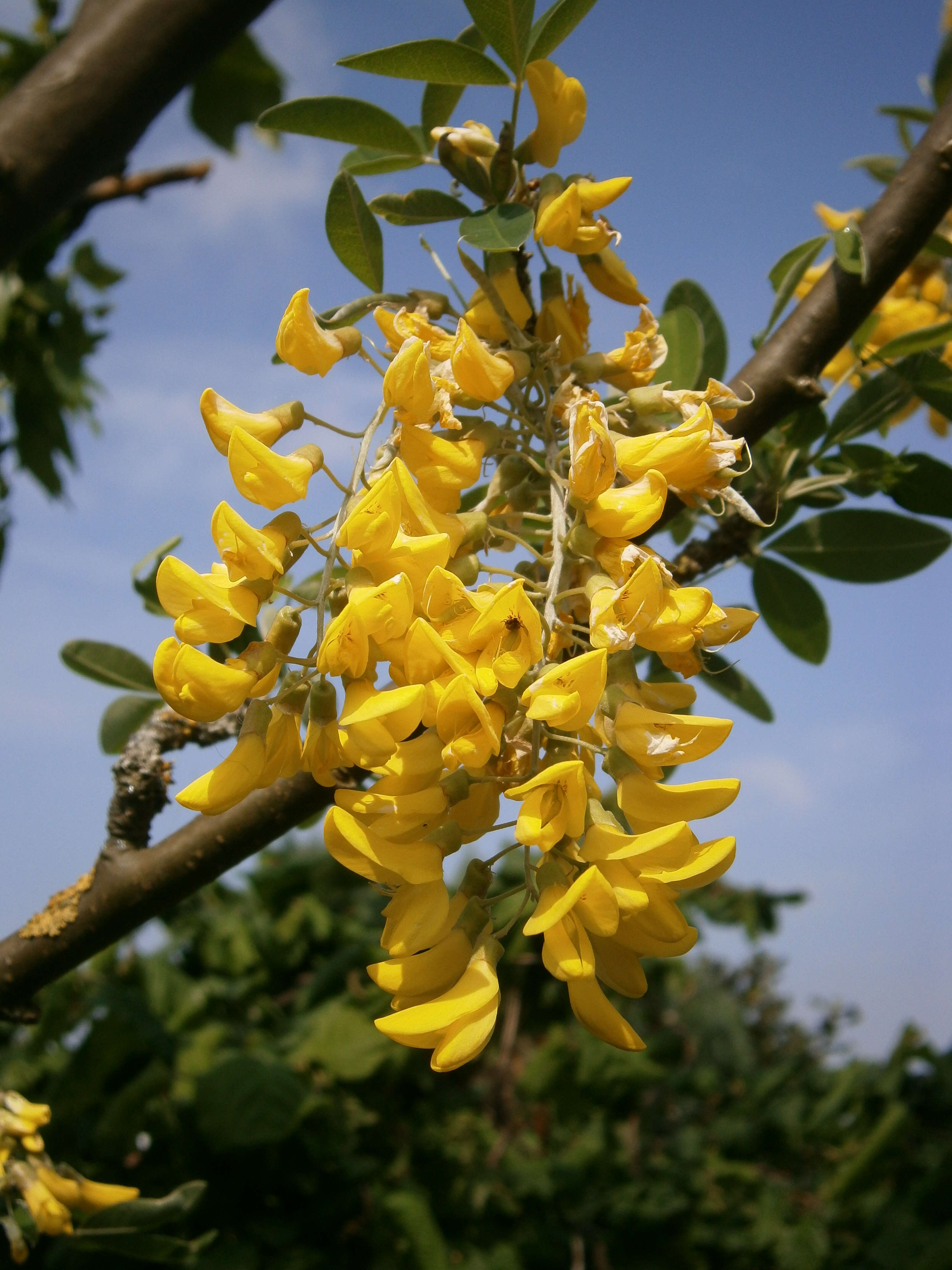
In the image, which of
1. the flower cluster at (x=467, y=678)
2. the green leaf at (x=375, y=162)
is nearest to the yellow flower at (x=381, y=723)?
the flower cluster at (x=467, y=678)

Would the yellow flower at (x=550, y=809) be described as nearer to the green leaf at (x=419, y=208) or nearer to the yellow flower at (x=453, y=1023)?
the yellow flower at (x=453, y=1023)

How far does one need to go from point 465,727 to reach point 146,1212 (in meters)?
0.83

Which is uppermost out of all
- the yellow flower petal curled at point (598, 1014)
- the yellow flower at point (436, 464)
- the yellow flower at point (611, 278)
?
the yellow flower at point (611, 278)

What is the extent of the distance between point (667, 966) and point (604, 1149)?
851 mm

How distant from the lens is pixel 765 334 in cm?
105

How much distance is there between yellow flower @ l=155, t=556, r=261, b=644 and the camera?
1.79 ft

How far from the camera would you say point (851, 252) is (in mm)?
908

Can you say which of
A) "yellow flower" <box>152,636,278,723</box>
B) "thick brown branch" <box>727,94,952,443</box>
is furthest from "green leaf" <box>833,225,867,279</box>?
"yellow flower" <box>152,636,278,723</box>

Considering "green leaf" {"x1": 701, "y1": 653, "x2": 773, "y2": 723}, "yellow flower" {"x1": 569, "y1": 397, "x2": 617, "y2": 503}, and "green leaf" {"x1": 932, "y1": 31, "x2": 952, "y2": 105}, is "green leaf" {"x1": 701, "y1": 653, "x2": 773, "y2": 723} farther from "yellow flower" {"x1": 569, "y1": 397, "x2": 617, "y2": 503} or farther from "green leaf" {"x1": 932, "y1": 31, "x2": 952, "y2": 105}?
"green leaf" {"x1": 932, "y1": 31, "x2": 952, "y2": 105}

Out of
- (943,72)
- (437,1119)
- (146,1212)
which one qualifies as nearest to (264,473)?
(146,1212)

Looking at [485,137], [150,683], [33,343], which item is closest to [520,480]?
[485,137]

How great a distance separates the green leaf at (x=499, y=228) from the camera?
68 centimetres

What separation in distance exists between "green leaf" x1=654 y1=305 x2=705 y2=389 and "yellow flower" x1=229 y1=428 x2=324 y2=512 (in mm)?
510

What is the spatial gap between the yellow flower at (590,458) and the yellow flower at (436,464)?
7 centimetres
